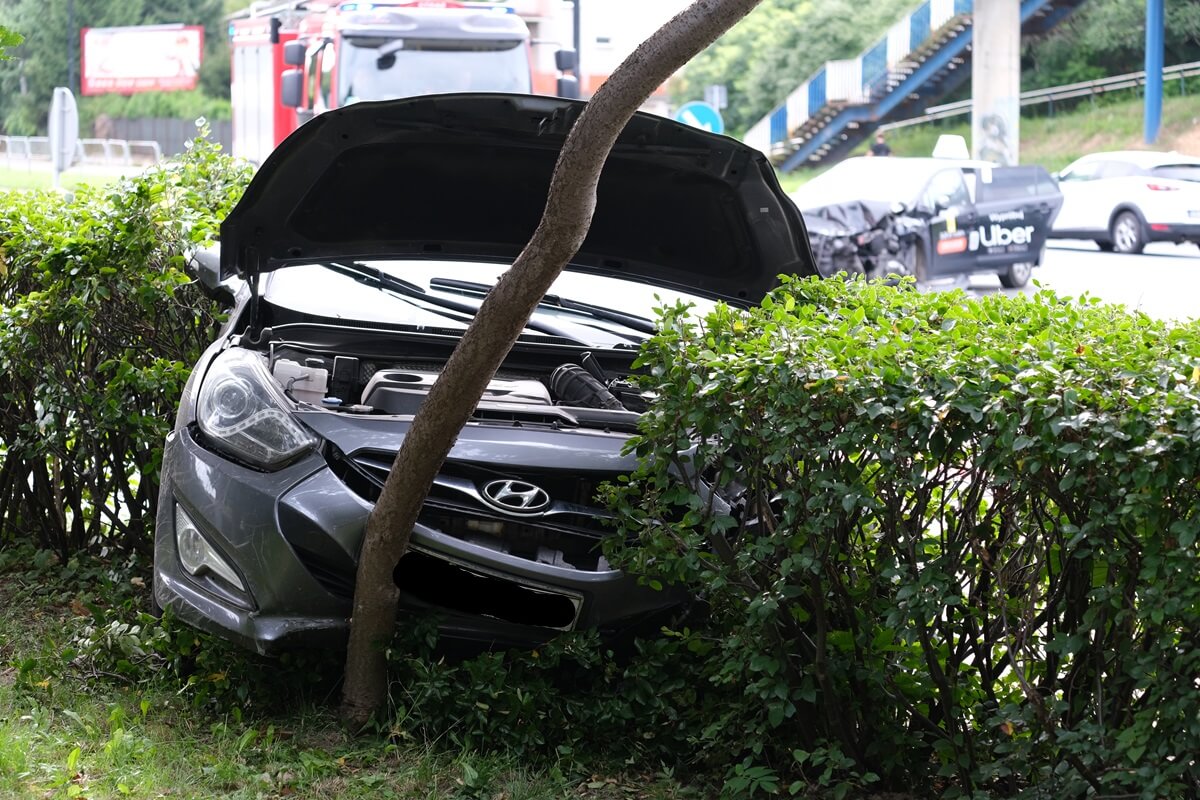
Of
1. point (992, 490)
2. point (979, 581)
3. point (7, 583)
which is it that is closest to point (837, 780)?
point (979, 581)

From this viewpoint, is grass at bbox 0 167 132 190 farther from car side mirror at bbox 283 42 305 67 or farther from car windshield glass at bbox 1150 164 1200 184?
car windshield glass at bbox 1150 164 1200 184

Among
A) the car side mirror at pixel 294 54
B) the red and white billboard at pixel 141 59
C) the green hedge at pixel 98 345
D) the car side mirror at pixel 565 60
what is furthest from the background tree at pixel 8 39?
the red and white billboard at pixel 141 59

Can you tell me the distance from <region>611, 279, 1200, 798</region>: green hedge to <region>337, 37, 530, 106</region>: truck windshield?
12901 millimetres

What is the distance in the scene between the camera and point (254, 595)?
382 cm

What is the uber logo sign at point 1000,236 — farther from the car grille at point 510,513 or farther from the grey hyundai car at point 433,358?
the car grille at point 510,513

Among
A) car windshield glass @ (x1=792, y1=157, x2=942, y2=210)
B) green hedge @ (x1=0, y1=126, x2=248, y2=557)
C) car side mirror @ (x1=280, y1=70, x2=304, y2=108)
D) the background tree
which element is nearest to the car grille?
green hedge @ (x1=0, y1=126, x2=248, y2=557)

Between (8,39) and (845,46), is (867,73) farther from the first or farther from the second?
(8,39)

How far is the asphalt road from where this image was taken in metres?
16.3

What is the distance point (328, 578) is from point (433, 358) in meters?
1.20

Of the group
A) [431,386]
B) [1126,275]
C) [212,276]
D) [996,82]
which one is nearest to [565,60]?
[1126,275]

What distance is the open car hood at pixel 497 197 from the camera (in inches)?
178

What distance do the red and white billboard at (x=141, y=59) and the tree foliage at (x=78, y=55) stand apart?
7.83 feet

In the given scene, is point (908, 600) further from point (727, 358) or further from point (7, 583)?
point (7, 583)

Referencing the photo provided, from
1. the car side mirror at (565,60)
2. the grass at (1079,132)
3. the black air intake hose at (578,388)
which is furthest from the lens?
the grass at (1079,132)
